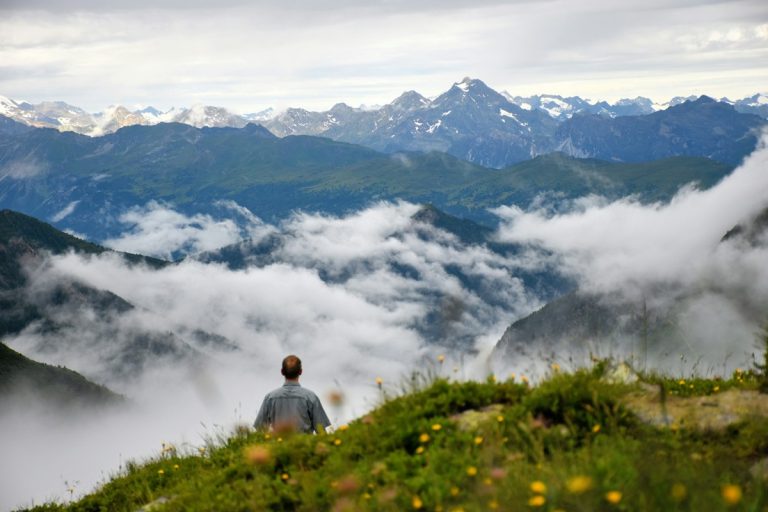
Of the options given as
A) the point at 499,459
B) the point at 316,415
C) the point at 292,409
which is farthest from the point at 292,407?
the point at 499,459

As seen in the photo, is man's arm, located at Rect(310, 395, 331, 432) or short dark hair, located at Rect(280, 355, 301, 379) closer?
man's arm, located at Rect(310, 395, 331, 432)

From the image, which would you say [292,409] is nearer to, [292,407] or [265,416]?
[292,407]

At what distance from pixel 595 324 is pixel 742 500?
4221 mm

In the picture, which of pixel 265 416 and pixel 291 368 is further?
pixel 291 368

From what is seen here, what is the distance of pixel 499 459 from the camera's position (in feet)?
21.5

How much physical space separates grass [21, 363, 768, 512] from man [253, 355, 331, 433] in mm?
1336

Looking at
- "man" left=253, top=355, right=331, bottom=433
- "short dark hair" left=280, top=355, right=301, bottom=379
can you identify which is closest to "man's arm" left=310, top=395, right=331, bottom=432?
"man" left=253, top=355, right=331, bottom=433

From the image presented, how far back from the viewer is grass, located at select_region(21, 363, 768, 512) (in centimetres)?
518

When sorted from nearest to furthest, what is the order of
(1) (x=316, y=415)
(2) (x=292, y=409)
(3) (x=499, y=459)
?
(3) (x=499, y=459)
(2) (x=292, y=409)
(1) (x=316, y=415)

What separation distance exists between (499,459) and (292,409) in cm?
534

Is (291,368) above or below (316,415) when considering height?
above

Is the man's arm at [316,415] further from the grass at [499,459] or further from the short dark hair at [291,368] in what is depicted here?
the grass at [499,459]

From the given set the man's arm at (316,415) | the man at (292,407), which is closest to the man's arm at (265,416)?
the man at (292,407)

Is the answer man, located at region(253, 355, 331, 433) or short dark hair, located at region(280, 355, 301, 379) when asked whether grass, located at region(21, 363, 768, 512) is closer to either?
man, located at region(253, 355, 331, 433)
